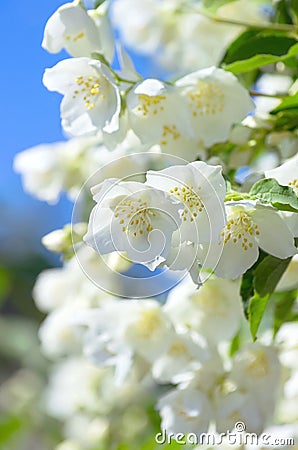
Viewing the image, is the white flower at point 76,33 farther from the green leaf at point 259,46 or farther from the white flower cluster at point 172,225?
the green leaf at point 259,46

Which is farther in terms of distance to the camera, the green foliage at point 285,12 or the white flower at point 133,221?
the green foliage at point 285,12

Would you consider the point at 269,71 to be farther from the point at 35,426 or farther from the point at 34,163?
the point at 35,426

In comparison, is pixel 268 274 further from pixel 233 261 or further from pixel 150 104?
pixel 150 104

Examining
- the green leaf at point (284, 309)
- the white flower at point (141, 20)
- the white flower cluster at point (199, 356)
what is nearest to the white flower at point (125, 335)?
the white flower cluster at point (199, 356)

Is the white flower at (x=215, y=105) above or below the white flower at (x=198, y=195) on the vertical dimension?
above

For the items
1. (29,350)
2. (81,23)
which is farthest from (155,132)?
(29,350)

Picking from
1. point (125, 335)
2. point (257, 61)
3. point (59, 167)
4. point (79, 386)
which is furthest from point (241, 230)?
point (79, 386)
